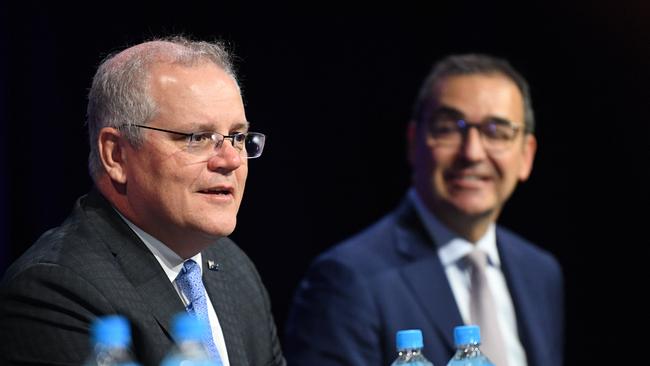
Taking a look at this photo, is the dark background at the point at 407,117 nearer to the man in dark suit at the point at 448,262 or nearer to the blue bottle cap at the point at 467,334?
the man in dark suit at the point at 448,262

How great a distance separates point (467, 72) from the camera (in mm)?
3699

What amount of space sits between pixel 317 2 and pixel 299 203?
2.87ft

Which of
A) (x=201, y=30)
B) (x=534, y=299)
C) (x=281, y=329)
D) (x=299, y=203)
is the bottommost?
(x=281, y=329)

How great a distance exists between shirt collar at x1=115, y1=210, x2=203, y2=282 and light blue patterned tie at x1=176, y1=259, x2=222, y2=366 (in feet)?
0.09

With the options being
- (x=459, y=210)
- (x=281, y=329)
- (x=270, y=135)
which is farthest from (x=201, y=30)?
(x=281, y=329)

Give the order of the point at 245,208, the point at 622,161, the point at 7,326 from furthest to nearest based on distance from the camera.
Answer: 1. the point at 622,161
2. the point at 245,208
3. the point at 7,326

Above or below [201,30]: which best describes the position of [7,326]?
below

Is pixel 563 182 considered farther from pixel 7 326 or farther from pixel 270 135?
pixel 7 326

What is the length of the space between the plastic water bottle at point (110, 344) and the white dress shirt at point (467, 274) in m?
1.65

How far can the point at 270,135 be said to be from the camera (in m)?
4.28

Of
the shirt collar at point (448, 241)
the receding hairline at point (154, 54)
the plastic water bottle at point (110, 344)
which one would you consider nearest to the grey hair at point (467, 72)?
the shirt collar at point (448, 241)

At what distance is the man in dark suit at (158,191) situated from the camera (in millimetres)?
2166

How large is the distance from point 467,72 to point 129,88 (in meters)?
1.69

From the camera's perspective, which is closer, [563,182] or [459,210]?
[459,210]
